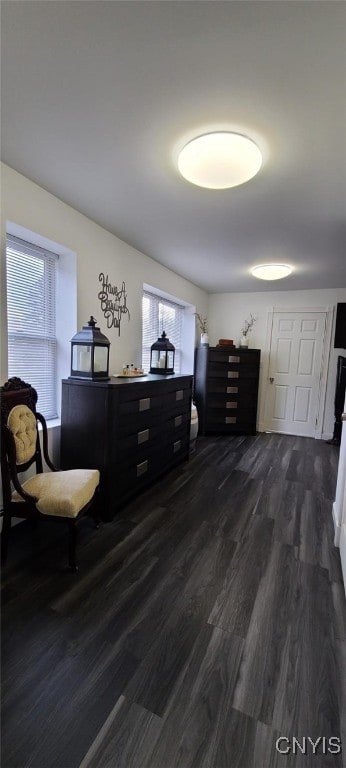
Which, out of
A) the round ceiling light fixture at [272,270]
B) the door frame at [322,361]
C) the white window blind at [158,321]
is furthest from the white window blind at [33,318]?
the door frame at [322,361]

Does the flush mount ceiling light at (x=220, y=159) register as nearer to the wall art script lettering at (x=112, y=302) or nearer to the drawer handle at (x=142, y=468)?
the wall art script lettering at (x=112, y=302)

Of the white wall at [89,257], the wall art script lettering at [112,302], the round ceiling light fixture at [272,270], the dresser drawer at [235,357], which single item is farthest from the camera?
the dresser drawer at [235,357]

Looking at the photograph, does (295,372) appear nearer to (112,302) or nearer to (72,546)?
(112,302)

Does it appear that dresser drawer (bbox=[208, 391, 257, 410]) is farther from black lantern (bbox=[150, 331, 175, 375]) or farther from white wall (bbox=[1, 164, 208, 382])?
white wall (bbox=[1, 164, 208, 382])

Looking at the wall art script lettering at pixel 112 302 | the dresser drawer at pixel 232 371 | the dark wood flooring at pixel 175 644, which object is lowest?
the dark wood flooring at pixel 175 644

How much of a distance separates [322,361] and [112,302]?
144 inches

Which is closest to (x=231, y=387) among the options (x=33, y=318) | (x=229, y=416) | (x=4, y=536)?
(x=229, y=416)

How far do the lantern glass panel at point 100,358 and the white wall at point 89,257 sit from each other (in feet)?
1.11

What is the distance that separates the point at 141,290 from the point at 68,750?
11.0 feet

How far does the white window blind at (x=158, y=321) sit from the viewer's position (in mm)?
4043

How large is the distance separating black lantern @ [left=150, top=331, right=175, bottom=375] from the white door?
2.53 metres

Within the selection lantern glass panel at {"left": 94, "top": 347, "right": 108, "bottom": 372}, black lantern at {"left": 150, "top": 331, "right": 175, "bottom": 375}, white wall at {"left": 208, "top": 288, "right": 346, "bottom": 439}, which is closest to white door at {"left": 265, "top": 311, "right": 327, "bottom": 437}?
white wall at {"left": 208, "top": 288, "right": 346, "bottom": 439}

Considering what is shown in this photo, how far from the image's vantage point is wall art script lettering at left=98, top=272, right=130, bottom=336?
2.92 m

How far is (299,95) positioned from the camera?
1.35 m
